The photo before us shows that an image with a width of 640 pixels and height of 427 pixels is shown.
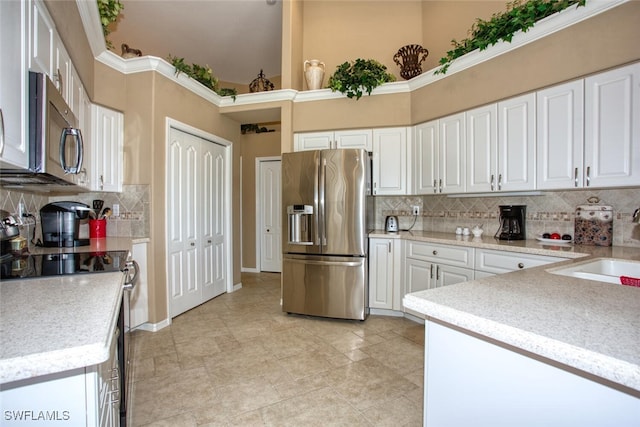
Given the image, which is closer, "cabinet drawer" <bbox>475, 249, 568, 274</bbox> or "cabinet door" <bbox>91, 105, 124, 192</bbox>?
"cabinet drawer" <bbox>475, 249, 568, 274</bbox>

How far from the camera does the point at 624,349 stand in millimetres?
598

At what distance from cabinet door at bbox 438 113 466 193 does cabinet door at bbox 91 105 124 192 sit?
10.8 ft

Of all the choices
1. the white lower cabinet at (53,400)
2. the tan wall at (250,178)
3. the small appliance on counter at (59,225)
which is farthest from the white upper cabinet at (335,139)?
the white lower cabinet at (53,400)

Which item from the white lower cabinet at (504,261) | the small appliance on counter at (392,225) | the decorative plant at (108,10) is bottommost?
the white lower cabinet at (504,261)

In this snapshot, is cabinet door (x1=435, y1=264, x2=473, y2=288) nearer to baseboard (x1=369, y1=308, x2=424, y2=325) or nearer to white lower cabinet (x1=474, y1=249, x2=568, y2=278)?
white lower cabinet (x1=474, y1=249, x2=568, y2=278)

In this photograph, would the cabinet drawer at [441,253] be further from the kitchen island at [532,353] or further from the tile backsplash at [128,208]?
the tile backsplash at [128,208]

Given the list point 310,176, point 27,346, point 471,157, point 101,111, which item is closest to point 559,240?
point 471,157

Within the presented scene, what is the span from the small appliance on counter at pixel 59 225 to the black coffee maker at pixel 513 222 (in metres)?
3.69

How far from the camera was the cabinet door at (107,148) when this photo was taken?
2822mm

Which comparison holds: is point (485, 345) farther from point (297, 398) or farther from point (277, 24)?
point (277, 24)

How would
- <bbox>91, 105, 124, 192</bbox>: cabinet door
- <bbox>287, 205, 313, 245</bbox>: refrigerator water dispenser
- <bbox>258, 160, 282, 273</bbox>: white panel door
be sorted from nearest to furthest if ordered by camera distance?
<bbox>91, 105, 124, 192</bbox>: cabinet door
<bbox>287, 205, 313, 245</bbox>: refrigerator water dispenser
<bbox>258, 160, 282, 273</bbox>: white panel door

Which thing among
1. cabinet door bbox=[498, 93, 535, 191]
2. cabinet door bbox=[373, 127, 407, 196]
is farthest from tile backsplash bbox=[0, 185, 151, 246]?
cabinet door bbox=[498, 93, 535, 191]

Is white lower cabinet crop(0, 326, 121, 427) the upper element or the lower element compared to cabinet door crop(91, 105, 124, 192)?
lower

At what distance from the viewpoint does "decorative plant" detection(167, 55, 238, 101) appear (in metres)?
3.19
